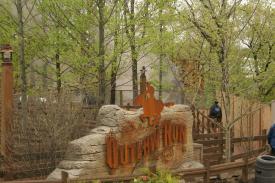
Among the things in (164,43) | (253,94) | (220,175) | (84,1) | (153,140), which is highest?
(84,1)

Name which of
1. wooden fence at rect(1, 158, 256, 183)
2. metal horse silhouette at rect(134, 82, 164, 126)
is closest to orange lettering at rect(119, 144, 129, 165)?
metal horse silhouette at rect(134, 82, 164, 126)

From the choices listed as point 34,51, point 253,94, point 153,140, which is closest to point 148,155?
point 153,140

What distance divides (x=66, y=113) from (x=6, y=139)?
136 cm

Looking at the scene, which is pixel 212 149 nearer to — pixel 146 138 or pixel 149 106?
pixel 146 138

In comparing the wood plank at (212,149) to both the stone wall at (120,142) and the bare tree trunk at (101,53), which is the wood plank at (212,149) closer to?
the stone wall at (120,142)

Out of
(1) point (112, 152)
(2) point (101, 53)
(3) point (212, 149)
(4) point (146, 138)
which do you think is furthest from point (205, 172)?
(2) point (101, 53)

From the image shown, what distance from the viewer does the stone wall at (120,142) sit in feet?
28.8

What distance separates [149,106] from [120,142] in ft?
3.93

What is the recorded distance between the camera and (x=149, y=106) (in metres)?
10.3

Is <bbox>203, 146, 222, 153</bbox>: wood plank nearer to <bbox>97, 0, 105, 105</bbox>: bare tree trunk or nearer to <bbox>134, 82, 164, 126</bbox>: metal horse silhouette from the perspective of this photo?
<bbox>97, 0, 105, 105</bbox>: bare tree trunk

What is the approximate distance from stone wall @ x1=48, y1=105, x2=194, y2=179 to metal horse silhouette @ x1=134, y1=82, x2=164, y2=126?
12cm

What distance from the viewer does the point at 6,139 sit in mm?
9453

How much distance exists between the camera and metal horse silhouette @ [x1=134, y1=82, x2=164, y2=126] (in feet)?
33.6

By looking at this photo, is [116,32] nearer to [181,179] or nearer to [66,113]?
[66,113]
